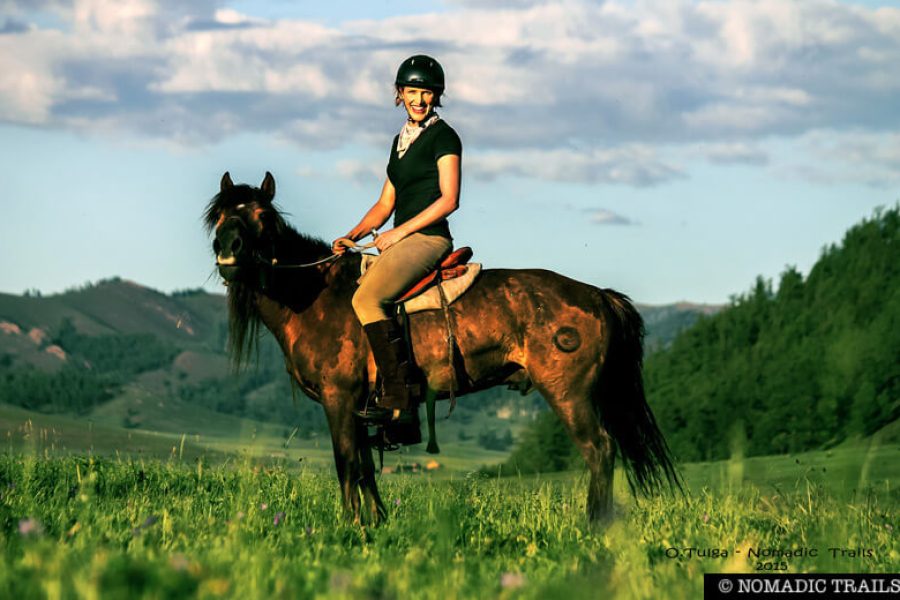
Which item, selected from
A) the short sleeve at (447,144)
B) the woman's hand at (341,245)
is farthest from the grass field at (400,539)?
the short sleeve at (447,144)

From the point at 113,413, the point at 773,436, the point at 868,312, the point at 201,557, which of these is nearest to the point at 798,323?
the point at 868,312

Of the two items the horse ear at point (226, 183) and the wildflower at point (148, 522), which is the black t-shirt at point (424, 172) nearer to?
the horse ear at point (226, 183)

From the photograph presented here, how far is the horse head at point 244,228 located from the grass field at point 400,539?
1919mm

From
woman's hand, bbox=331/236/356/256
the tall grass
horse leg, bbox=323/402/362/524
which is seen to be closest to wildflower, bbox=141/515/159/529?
the tall grass

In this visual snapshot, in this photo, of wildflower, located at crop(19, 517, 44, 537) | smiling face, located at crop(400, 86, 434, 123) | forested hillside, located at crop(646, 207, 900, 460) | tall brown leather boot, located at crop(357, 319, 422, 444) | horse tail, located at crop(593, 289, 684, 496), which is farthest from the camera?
forested hillside, located at crop(646, 207, 900, 460)

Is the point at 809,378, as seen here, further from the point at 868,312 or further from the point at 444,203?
the point at 444,203

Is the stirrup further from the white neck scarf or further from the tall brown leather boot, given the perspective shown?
the white neck scarf

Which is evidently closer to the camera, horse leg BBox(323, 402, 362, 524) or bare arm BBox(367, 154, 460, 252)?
horse leg BBox(323, 402, 362, 524)

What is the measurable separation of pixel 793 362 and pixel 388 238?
55.4m

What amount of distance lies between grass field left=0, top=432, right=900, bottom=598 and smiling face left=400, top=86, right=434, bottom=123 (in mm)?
3384

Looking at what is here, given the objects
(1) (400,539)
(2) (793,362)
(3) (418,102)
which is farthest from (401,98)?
(2) (793,362)

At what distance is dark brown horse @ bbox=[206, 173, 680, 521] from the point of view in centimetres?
898

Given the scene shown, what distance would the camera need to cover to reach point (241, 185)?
9266 mm

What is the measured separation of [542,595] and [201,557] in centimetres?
202
